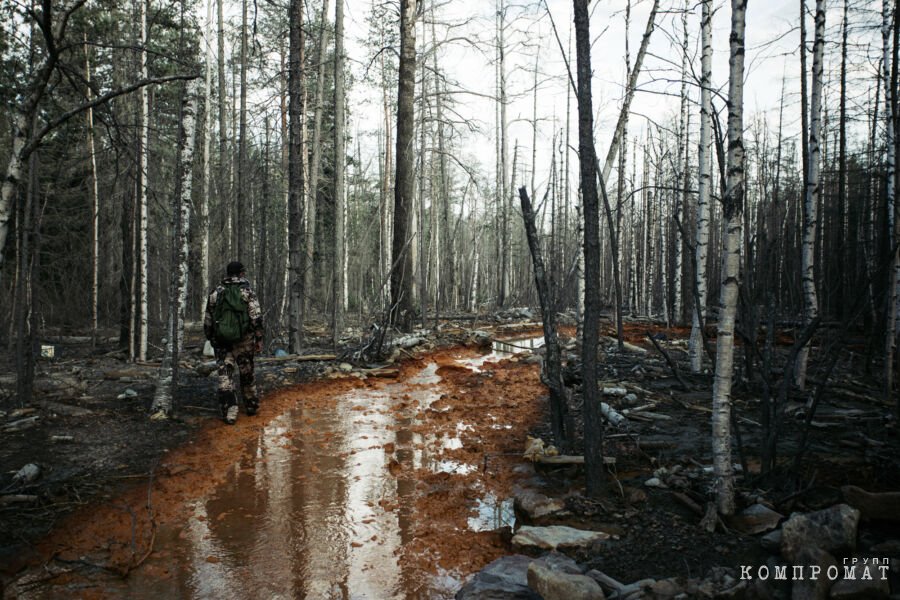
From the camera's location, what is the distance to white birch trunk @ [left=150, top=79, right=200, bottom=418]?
275 inches

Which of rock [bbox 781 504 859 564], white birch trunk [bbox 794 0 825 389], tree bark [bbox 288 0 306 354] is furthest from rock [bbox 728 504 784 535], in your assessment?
tree bark [bbox 288 0 306 354]

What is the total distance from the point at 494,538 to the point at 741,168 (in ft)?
11.1

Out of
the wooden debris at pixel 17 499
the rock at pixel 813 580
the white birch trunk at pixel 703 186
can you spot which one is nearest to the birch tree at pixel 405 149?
the white birch trunk at pixel 703 186

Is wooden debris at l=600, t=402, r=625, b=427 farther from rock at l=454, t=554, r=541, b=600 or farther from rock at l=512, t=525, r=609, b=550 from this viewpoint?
rock at l=454, t=554, r=541, b=600

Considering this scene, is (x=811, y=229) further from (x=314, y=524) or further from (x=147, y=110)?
(x=147, y=110)

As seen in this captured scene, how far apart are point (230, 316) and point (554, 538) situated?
5.51 m

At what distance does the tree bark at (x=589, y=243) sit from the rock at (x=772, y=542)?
4.31 ft

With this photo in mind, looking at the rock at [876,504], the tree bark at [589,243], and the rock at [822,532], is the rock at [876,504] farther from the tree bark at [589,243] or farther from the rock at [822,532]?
the tree bark at [589,243]

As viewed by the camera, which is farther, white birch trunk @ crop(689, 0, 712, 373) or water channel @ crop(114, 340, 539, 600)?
white birch trunk @ crop(689, 0, 712, 373)

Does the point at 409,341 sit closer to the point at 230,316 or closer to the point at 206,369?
the point at 206,369

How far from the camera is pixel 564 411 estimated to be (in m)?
5.43

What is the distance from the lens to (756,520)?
369 cm

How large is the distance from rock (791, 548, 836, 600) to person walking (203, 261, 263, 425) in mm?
6617

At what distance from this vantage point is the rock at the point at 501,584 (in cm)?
315
